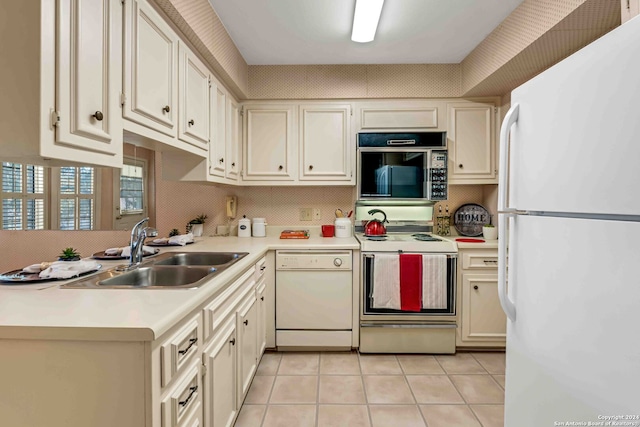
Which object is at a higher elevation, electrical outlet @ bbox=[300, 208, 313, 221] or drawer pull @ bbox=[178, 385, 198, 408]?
electrical outlet @ bbox=[300, 208, 313, 221]

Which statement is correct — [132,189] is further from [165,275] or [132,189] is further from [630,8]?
[630,8]

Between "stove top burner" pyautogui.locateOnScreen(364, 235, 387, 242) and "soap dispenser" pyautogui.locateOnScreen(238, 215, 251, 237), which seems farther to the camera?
"soap dispenser" pyautogui.locateOnScreen(238, 215, 251, 237)

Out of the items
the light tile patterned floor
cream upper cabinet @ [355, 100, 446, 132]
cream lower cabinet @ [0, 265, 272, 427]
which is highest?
cream upper cabinet @ [355, 100, 446, 132]

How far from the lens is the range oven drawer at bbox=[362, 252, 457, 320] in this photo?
2574 mm

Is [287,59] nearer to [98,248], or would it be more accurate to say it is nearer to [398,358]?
[98,248]

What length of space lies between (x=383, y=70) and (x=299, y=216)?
4.93 ft

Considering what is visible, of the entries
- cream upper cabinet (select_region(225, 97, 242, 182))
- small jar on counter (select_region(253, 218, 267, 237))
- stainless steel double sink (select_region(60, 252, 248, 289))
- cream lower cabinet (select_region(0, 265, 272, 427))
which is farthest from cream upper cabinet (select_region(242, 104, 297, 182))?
cream lower cabinet (select_region(0, 265, 272, 427))

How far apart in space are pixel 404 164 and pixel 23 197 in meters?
2.65

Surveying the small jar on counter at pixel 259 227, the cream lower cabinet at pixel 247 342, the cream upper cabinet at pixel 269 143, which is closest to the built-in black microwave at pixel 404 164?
the cream upper cabinet at pixel 269 143

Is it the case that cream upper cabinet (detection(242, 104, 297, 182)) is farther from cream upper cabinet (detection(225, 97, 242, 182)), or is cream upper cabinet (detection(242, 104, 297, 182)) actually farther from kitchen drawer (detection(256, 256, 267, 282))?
kitchen drawer (detection(256, 256, 267, 282))

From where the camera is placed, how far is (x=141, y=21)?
1.45m

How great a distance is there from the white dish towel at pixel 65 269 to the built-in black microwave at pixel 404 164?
2007mm

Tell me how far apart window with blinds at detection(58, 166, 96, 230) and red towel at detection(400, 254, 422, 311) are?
2122mm

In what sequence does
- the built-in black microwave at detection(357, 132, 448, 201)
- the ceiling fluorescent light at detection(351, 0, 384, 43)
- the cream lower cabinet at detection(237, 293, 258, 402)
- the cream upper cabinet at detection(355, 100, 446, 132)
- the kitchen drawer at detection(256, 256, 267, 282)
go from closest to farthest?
the cream lower cabinet at detection(237, 293, 258, 402) → the ceiling fluorescent light at detection(351, 0, 384, 43) → the kitchen drawer at detection(256, 256, 267, 282) → the built-in black microwave at detection(357, 132, 448, 201) → the cream upper cabinet at detection(355, 100, 446, 132)
